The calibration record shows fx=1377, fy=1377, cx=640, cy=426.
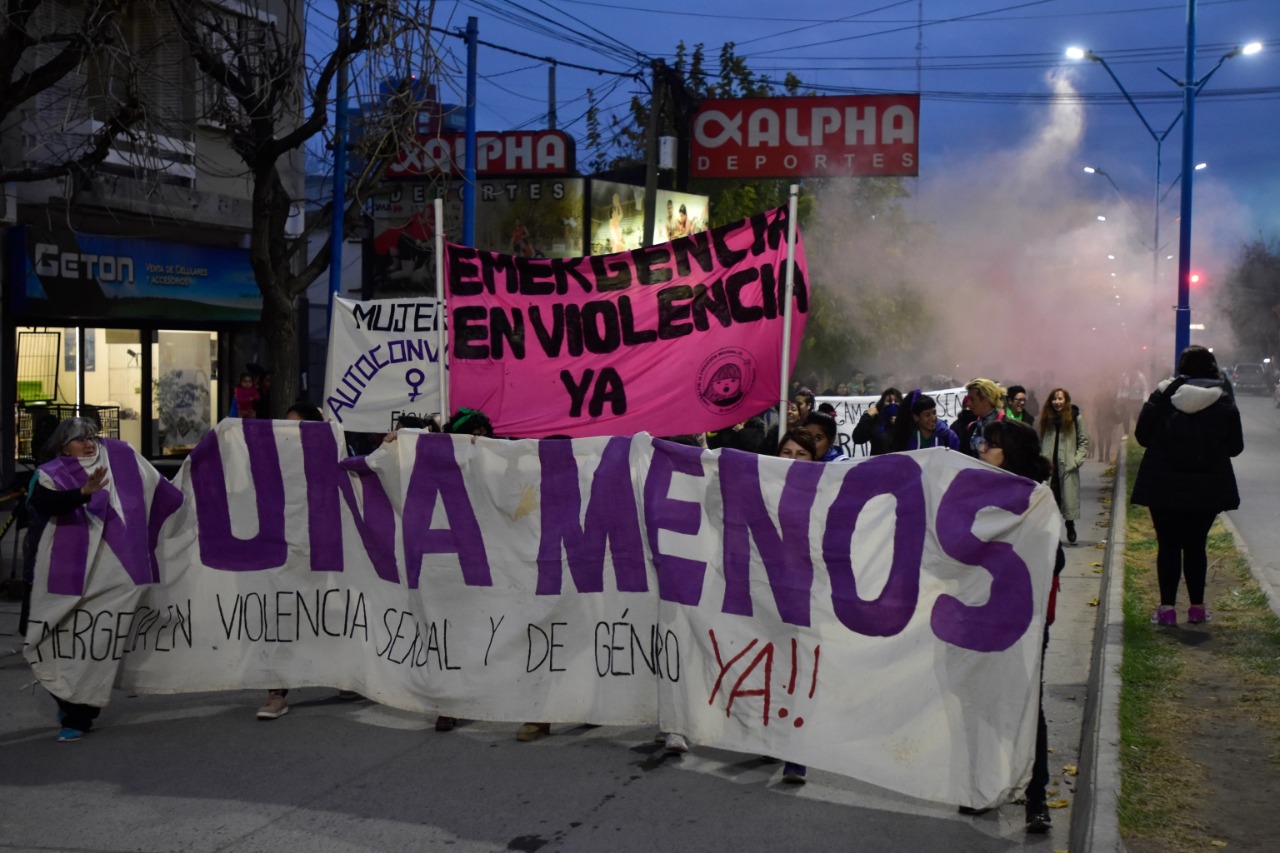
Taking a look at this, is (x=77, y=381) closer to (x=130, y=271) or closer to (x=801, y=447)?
(x=130, y=271)

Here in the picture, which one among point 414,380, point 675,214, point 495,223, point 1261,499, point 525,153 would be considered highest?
point 525,153

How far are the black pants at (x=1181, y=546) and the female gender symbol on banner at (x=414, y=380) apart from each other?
4.87 meters

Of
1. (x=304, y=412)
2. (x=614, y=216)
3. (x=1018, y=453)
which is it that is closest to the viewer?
(x=1018, y=453)

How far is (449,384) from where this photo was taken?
8.44 m

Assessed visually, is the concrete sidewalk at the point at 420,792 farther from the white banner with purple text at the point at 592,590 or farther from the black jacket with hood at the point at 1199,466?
the black jacket with hood at the point at 1199,466

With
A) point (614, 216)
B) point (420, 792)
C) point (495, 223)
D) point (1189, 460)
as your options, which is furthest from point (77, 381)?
point (614, 216)

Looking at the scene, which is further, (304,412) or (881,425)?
(881,425)

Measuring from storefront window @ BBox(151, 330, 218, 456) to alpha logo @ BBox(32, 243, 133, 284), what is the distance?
1.68 meters

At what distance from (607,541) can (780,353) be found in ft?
6.07

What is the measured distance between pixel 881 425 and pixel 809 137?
18.6m

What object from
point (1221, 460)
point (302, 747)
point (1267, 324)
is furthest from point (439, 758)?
point (1267, 324)

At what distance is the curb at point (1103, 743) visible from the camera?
16.0 feet

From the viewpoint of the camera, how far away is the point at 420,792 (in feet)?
18.8

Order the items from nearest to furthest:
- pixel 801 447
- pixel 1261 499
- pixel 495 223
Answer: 1. pixel 801 447
2. pixel 1261 499
3. pixel 495 223
